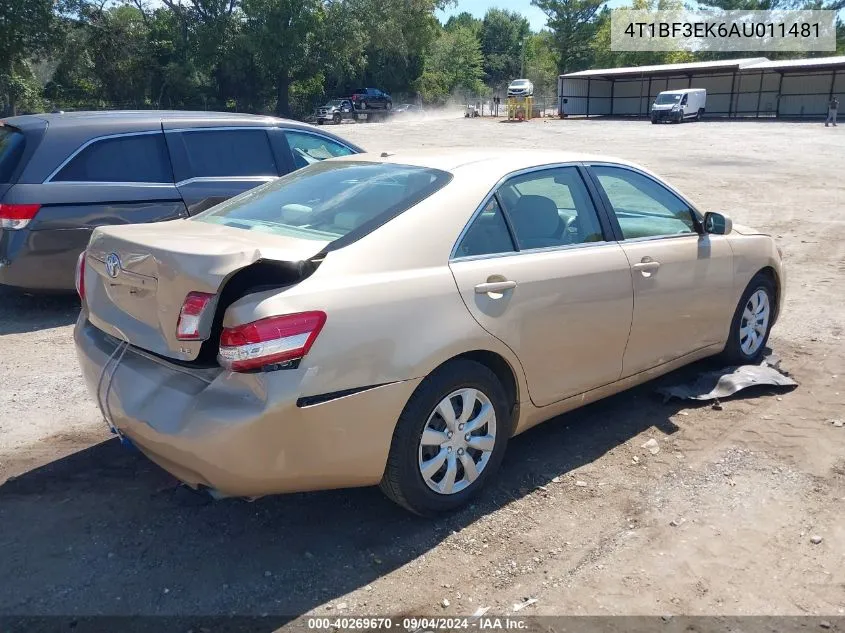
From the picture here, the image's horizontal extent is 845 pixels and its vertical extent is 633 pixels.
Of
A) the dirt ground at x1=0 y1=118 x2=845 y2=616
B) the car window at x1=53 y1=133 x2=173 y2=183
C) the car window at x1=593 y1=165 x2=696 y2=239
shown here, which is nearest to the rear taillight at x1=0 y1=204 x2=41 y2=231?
the car window at x1=53 y1=133 x2=173 y2=183

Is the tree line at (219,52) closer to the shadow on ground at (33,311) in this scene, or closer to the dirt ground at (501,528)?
the shadow on ground at (33,311)

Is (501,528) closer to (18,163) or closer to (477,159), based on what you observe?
(477,159)

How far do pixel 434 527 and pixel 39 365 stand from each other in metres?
3.58

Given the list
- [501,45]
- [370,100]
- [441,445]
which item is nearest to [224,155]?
[441,445]

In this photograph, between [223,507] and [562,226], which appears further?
[562,226]

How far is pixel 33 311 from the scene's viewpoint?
22.4 feet

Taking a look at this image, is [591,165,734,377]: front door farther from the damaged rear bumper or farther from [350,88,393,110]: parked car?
[350,88,393,110]: parked car

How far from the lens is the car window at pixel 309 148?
7.58 meters

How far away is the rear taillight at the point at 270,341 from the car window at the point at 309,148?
200 inches

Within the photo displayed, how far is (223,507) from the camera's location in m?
3.53

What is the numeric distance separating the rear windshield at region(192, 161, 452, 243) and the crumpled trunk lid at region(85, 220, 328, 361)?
183mm

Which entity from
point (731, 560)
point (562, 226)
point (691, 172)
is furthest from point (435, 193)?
point (691, 172)

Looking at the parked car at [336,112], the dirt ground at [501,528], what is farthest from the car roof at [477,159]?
the parked car at [336,112]

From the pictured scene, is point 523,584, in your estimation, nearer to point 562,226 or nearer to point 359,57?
point 562,226
